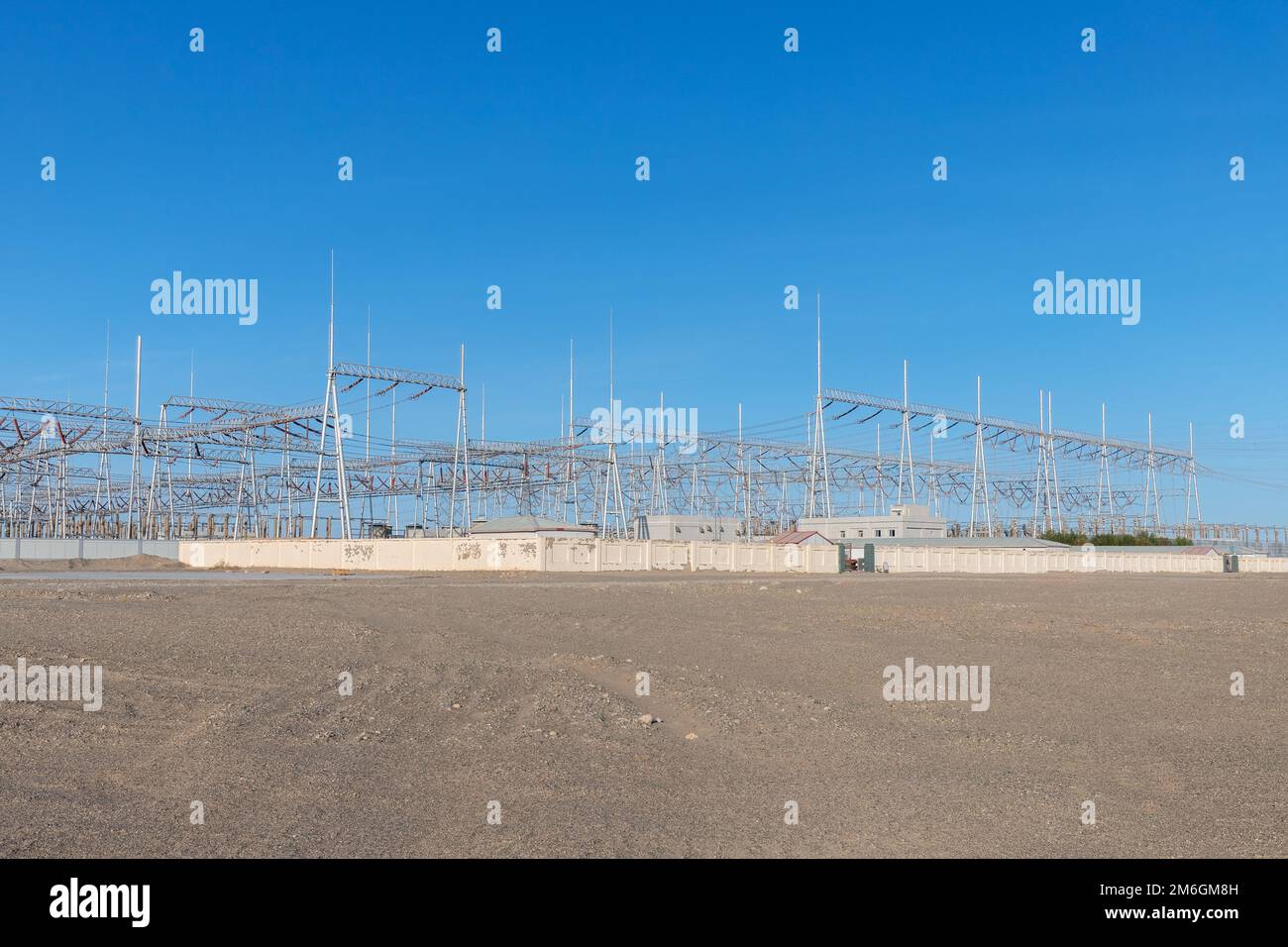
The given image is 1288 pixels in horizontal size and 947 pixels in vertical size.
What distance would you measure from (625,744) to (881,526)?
232ft

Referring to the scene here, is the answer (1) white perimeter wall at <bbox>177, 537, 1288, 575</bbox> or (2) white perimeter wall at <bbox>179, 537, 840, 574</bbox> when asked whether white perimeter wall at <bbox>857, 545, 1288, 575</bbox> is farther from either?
(2) white perimeter wall at <bbox>179, 537, 840, 574</bbox>

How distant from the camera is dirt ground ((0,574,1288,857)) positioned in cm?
658

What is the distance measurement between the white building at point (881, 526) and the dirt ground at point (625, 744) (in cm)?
5767

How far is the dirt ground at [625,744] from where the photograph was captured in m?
6.58

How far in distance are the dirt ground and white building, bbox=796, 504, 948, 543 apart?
57.7 meters

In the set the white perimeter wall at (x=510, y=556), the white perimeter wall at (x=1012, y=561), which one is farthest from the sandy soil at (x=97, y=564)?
the white perimeter wall at (x=1012, y=561)

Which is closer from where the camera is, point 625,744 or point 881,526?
point 625,744

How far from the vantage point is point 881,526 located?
255ft

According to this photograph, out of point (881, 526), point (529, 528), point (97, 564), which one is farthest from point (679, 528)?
point (97, 564)

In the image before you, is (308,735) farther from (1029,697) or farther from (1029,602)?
(1029,602)

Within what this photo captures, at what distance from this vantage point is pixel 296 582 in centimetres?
3447

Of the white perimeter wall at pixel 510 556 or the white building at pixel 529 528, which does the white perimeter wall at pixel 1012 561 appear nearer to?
the white perimeter wall at pixel 510 556

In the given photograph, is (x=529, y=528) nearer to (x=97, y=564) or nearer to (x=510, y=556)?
(x=510, y=556)
